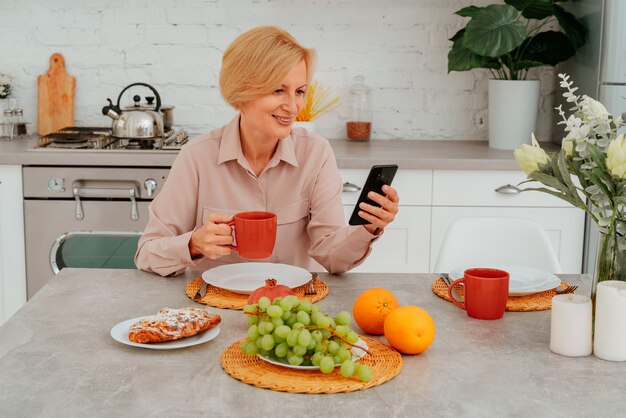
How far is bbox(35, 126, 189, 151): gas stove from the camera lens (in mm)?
3521

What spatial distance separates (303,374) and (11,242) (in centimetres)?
230

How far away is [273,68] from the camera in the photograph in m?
2.37

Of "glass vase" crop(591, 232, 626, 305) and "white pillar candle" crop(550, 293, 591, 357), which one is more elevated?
"glass vase" crop(591, 232, 626, 305)

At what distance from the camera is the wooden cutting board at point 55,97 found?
4031 mm

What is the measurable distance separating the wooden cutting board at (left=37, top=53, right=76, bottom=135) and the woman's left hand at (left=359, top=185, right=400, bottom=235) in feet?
7.66

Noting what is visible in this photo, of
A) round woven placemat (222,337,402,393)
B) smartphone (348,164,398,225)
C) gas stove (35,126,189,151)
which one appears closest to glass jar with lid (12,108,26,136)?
gas stove (35,126,189,151)

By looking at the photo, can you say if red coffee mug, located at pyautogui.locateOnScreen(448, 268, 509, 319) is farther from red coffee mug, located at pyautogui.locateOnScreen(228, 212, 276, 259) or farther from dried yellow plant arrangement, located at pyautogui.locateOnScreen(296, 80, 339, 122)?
dried yellow plant arrangement, located at pyautogui.locateOnScreen(296, 80, 339, 122)

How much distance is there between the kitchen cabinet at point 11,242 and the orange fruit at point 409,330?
87.9 inches

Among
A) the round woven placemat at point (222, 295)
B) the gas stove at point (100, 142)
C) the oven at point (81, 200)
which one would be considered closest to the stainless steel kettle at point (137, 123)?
the gas stove at point (100, 142)

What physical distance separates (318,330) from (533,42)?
8.45 feet

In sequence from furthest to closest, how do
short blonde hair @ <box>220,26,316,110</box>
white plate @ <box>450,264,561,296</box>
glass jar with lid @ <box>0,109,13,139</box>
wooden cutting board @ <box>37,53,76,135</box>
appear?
1. wooden cutting board @ <box>37,53,76,135</box>
2. glass jar with lid @ <box>0,109,13,139</box>
3. short blonde hair @ <box>220,26,316,110</box>
4. white plate @ <box>450,264,561,296</box>

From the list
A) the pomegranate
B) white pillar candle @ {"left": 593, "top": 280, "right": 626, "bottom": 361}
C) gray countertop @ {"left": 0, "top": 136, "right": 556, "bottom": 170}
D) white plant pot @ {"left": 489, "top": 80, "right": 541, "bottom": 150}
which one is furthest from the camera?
Answer: white plant pot @ {"left": 489, "top": 80, "right": 541, "bottom": 150}

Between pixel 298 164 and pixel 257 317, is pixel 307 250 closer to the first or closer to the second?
pixel 298 164

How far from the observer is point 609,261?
5.56 feet
